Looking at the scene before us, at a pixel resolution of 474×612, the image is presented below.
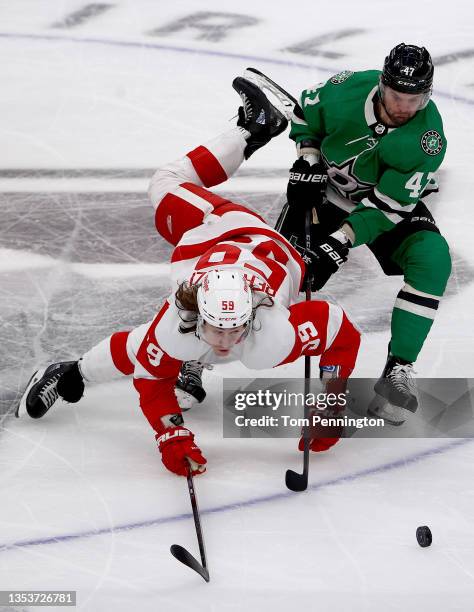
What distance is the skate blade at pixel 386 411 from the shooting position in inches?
146

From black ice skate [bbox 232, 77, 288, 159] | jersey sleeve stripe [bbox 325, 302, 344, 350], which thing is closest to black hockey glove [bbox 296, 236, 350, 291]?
jersey sleeve stripe [bbox 325, 302, 344, 350]

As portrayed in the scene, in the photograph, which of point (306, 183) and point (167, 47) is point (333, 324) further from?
point (167, 47)

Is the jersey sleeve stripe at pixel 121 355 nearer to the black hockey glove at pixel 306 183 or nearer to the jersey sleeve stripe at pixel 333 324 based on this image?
the jersey sleeve stripe at pixel 333 324

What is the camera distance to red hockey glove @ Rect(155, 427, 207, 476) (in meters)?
3.33

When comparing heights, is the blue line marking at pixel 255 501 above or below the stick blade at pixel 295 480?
below

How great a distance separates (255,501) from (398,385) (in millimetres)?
693

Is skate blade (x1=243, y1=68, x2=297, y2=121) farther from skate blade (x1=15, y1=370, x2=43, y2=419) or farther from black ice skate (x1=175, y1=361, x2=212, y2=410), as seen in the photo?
skate blade (x1=15, y1=370, x2=43, y2=419)

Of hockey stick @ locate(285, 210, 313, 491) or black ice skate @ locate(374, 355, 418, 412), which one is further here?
black ice skate @ locate(374, 355, 418, 412)

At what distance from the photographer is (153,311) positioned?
4.35 metres

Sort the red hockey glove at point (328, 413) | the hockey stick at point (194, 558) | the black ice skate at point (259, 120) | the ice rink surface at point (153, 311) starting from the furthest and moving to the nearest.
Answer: the black ice skate at point (259, 120)
the red hockey glove at point (328, 413)
the ice rink surface at point (153, 311)
the hockey stick at point (194, 558)

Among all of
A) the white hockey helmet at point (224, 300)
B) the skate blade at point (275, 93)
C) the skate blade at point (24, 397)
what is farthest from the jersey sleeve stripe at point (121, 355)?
the skate blade at point (275, 93)

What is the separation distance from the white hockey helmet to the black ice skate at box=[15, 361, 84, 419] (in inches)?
29.8

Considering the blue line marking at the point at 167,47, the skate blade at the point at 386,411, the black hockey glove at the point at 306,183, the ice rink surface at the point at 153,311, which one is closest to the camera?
the ice rink surface at the point at 153,311

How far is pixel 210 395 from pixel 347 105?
3.49ft
